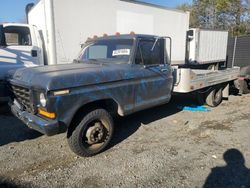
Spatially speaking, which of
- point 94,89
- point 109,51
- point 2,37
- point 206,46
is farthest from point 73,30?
point 206,46

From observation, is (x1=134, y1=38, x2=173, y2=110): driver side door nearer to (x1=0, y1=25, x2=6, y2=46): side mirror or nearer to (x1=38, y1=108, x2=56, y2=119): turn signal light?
(x1=38, y1=108, x2=56, y2=119): turn signal light

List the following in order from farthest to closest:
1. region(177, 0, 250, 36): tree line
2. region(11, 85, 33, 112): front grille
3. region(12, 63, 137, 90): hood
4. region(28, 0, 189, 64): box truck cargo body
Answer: region(177, 0, 250, 36): tree line, region(28, 0, 189, 64): box truck cargo body, region(11, 85, 33, 112): front grille, region(12, 63, 137, 90): hood

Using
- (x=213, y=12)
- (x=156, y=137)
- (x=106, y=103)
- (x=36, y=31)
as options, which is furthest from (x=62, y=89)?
(x=213, y=12)

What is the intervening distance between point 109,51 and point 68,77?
5.15ft

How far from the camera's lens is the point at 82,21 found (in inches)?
289

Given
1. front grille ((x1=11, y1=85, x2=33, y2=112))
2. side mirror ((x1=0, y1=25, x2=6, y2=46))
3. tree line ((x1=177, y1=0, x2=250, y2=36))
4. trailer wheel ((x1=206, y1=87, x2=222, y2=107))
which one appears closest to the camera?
front grille ((x1=11, y1=85, x2=33, y2=112))

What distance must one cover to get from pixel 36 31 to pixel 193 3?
2861 centimetres

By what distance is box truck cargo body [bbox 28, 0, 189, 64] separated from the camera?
6801 mm

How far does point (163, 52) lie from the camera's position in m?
5.19

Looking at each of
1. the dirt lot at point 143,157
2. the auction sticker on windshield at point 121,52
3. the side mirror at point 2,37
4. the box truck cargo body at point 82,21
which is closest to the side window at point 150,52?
the auction sticker on windshield at point 121,52

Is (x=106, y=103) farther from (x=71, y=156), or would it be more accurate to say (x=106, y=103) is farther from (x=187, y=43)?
(x=187, y=43)

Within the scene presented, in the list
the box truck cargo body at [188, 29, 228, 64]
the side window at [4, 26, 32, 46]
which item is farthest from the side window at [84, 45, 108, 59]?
the box truck cargo body at [188, 29, 228, 64]

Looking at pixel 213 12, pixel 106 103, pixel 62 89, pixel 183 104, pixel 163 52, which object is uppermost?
pixel 213 12

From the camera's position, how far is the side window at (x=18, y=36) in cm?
670
